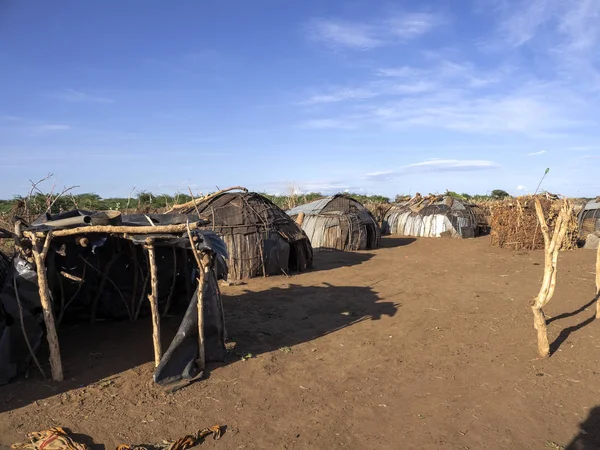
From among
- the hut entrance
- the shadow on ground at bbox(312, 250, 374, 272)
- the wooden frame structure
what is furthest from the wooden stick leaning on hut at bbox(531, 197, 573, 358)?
the hut entrance

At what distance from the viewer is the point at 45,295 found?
18.0ft

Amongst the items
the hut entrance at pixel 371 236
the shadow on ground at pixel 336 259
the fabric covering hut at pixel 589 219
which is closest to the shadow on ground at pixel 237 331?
the shadow on ground at pixel 336 259

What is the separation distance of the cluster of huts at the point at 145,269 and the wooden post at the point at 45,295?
0.04 ft

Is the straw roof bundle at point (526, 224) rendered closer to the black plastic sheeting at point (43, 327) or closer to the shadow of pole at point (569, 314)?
the shadow of pole at point (569, 314)

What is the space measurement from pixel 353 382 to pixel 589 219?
18396 mm

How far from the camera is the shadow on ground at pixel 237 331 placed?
18.4ft

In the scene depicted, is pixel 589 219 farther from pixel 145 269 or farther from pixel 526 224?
pixel 145 269

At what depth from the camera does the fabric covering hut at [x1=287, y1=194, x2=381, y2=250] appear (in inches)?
707

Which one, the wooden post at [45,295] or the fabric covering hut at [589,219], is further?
the fabric covering hut at [589,219]

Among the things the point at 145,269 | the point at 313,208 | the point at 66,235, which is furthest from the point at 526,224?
the point at 66,235

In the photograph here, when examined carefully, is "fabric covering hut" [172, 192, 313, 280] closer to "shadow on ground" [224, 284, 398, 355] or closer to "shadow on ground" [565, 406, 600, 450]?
"shadow on ground" [224, 284, 398, 355]

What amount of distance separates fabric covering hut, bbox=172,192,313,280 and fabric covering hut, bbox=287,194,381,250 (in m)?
4.61

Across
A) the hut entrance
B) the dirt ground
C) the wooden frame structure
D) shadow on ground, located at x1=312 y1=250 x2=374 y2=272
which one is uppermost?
the wooden frame structure

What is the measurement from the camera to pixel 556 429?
4.66 meters
